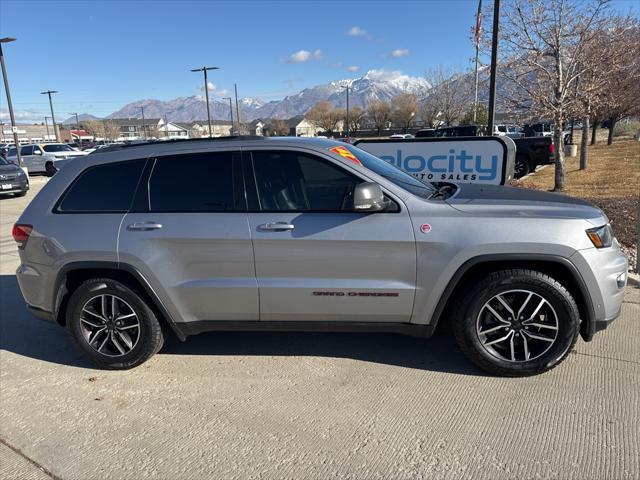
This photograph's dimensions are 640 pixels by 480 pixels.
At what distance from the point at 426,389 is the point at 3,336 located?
3.99 metres

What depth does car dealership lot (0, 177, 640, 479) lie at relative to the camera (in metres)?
2.57

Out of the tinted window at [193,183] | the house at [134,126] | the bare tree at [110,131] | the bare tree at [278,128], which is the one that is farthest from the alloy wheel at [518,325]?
the house at [134,126]

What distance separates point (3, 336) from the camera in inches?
177

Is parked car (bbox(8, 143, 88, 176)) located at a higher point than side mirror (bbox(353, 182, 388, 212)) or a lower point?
lower

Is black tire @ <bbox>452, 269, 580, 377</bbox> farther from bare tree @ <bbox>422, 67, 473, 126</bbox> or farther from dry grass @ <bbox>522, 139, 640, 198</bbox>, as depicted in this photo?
bare tree @ <bbox>422, 67, 473, 126</bbox>

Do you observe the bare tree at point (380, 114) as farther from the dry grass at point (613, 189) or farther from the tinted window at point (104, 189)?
the tinted window at point (104, 189)

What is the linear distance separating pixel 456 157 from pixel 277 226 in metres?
4.57

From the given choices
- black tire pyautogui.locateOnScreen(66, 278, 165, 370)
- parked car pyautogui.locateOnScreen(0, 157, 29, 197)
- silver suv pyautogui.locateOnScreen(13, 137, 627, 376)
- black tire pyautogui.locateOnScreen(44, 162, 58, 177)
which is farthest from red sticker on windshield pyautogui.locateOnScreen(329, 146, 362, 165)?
black tire pyautogui.locateOnScreen(44, 162, 58, 177)

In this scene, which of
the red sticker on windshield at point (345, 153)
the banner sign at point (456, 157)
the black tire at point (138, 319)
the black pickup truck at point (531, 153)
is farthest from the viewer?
the black pickup truck at point (531, 153)

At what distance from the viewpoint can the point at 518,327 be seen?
3252mm

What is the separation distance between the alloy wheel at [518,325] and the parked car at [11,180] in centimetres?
1675

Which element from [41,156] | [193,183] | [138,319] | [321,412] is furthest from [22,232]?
[41,156]

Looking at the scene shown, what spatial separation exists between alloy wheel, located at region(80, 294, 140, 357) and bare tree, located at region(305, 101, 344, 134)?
81.9 metres

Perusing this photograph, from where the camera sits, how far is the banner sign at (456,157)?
6.73 meters
